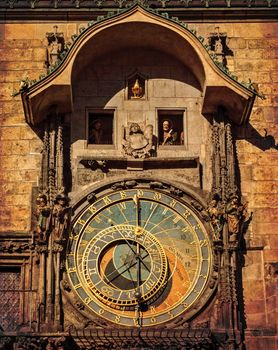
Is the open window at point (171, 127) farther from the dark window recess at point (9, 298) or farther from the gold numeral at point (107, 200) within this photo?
the dark window recess at point (9, 298)

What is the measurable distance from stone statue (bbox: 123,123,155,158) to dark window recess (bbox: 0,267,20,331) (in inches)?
88.9

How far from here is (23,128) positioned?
658 inches

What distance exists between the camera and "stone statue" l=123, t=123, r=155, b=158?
1644cm

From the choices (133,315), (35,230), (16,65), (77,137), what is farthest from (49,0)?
(133,315)

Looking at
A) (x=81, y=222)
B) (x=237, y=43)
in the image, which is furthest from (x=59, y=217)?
(x=237, y=43)

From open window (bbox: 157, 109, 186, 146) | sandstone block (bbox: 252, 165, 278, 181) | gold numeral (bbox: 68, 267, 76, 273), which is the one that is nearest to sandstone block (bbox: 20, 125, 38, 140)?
open window (bbox: 157, 109, 186, 146)

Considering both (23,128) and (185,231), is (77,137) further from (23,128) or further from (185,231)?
(185,231)

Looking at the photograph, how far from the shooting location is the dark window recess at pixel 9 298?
15594mm

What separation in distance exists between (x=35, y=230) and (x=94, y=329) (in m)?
1.63

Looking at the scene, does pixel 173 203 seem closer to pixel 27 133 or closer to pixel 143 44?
pixel 27 133

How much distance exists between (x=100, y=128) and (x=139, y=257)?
2.11 m

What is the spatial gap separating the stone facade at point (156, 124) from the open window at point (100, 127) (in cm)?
10

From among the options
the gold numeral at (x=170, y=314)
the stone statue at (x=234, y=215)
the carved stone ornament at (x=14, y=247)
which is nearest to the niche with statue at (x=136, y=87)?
the stone statue at (x=234, y=215)

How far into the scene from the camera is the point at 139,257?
1576cm
